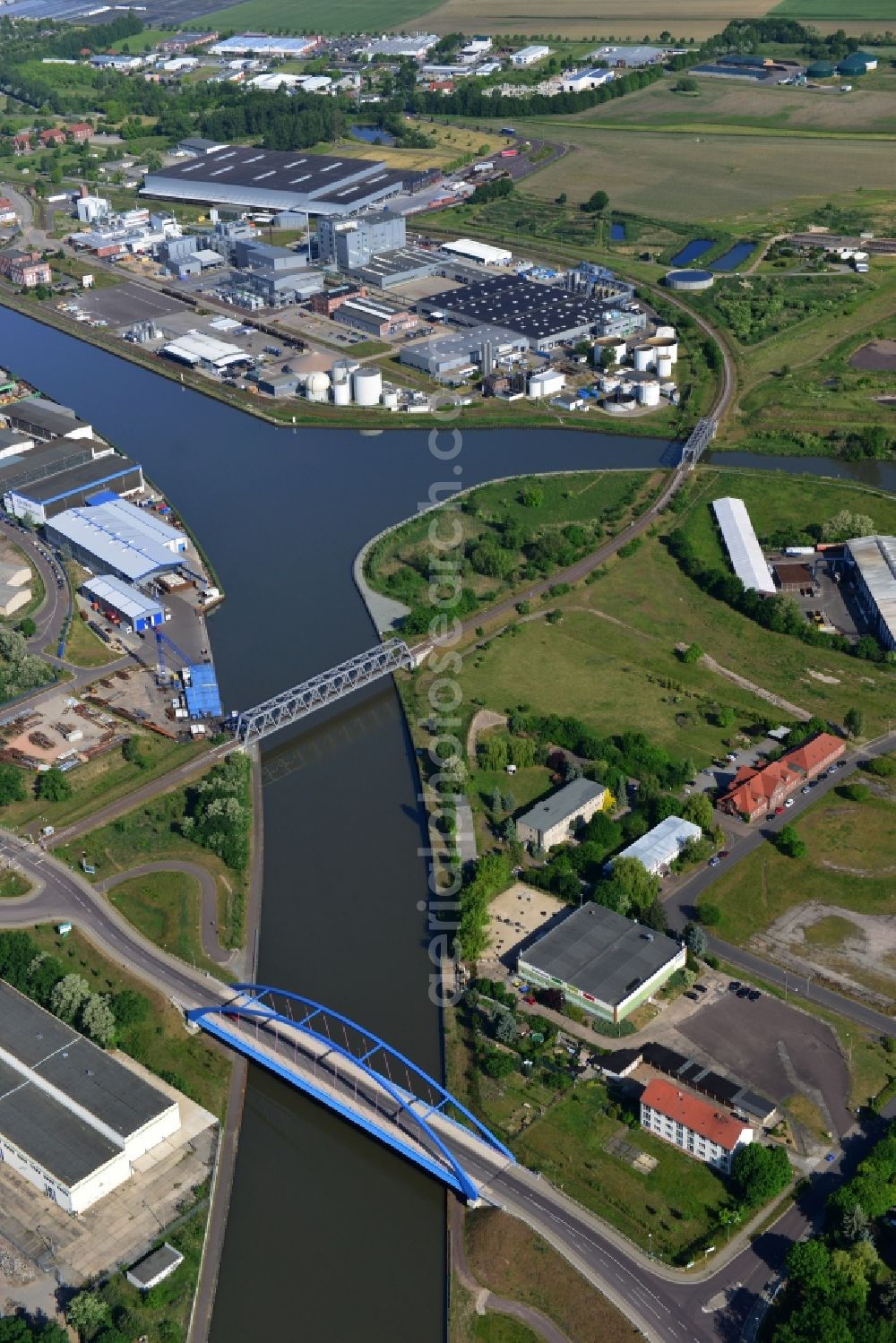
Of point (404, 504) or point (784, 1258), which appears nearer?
point (784, 1258)

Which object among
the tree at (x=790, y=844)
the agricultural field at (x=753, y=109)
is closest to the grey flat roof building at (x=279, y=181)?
the agricultural field at (x=753, y=109)

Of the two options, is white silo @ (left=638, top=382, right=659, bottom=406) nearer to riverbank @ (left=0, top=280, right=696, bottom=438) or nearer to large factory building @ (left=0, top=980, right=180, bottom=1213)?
riverbank @ (left=0, top=280, right=696, bottom=438)

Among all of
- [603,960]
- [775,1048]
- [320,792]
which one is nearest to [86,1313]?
[603,960]

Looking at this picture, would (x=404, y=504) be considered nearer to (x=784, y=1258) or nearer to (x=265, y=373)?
(x=265, y=373)

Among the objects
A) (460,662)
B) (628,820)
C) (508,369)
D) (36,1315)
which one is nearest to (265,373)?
(508,369)

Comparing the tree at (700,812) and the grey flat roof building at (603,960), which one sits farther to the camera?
the tree at (700,812)

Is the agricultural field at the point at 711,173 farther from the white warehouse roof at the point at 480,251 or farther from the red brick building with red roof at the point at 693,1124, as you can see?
the red brick building with red roof at the point at 693,1124
